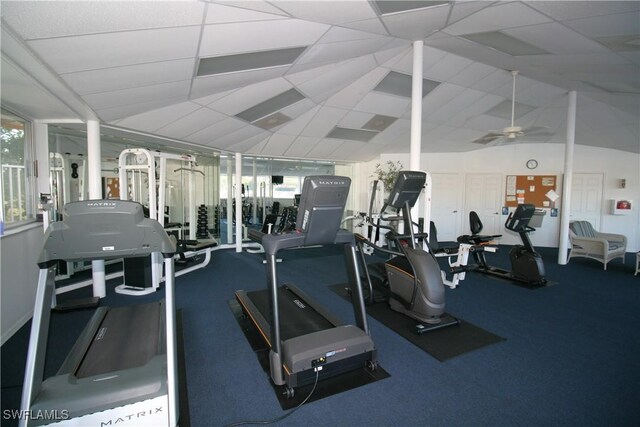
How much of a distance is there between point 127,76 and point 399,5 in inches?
101

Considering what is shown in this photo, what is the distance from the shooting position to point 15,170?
357 centimetres

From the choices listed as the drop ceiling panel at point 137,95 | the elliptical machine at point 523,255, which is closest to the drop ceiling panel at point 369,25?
the drop ceiling panel at point 137,95

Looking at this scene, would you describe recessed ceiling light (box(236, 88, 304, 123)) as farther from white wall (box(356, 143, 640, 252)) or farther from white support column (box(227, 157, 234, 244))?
white wall (box(356, 143, 640, 252))

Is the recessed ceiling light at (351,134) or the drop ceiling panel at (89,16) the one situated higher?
the recessed ceiling light at (351,134)

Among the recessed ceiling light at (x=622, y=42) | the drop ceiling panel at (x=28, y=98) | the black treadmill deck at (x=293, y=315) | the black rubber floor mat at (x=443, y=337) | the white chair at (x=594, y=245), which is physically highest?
the recessed ceiling light at (x=622, y=42)

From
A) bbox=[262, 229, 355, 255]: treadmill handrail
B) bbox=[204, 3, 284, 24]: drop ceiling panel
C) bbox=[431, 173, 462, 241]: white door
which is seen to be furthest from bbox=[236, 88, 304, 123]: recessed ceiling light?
bbox=[431, 173, 462, 241]: white door

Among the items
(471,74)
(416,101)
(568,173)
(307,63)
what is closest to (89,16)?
(307,63)

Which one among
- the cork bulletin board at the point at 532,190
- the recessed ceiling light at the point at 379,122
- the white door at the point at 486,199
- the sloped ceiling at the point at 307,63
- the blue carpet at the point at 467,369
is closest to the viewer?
the blue carpet at the point at 467,369

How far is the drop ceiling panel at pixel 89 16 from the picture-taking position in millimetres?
1667

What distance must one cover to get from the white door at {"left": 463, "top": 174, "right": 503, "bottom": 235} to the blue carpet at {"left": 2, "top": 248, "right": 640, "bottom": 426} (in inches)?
165

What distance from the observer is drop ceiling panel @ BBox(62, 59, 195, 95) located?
8.44 feet

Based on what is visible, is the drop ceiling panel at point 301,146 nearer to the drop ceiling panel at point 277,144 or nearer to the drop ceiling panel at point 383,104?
the drop ceiling panel at point 277,144

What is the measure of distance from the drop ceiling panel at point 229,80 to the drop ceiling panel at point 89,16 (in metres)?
1.38

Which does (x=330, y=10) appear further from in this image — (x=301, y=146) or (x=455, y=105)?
(x=301, y=146)
